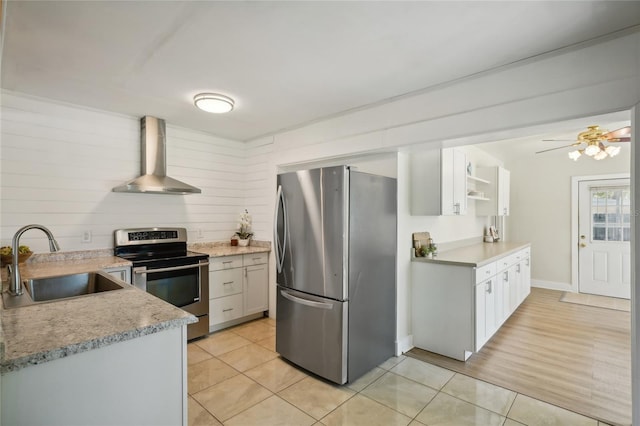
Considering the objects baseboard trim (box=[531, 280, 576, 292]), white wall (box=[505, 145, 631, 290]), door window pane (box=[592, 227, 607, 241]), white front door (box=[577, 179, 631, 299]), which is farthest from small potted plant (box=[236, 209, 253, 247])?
door window pane (box=[592, 227, 607, 241])

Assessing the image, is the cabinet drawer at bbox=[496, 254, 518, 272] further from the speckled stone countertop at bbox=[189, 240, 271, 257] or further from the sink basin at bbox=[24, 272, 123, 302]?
the sink basin at bbox=[24, 272, 123, 302]

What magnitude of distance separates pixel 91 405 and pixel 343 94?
2632mm

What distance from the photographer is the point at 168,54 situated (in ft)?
6.98

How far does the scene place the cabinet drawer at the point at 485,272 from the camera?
2.98 meters

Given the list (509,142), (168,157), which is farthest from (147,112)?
(509,142)

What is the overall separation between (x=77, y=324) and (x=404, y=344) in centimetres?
280

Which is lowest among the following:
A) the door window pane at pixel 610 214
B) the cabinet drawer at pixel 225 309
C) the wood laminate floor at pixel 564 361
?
the wood laminate floor at pixel 564 361

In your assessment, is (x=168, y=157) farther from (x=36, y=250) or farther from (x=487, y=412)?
(x=487, y=412)

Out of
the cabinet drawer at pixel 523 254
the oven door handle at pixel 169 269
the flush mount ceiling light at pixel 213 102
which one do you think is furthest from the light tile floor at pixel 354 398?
the cabinet drawer at pixel 523 254

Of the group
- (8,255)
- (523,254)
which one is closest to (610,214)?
(523,254)

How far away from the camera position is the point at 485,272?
3154mm

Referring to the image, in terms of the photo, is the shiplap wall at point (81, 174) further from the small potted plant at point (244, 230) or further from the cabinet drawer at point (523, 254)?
the cabinet drawer at point (523, 254)

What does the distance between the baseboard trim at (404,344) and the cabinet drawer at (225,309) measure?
1.93 meters

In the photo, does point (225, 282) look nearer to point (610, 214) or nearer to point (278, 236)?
point (278, 236)
